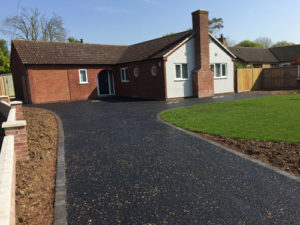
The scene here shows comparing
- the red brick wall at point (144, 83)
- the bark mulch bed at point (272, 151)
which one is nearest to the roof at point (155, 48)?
the red brick wall at point (144, 83)

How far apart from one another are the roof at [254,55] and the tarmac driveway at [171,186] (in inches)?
1321

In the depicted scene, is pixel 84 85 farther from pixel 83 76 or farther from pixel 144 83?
pixel 144 83

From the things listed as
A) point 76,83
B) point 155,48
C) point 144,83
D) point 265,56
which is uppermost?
point 265,56

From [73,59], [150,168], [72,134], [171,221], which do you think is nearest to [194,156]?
[150,168]

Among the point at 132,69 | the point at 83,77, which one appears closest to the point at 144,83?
the point at 132,69

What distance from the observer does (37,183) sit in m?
5.00

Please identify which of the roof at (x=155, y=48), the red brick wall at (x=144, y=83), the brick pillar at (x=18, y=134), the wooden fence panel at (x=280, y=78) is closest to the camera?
the brick pillar at (x=18, y=134)

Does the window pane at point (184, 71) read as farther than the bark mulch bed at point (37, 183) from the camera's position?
Yes

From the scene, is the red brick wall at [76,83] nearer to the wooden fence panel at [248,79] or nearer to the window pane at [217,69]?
the window pane at [217,69]

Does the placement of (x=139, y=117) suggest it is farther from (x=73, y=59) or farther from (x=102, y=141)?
(x=73, y=59)

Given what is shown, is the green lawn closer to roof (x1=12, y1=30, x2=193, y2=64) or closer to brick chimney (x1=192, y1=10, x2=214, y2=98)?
brick chimney (x1=192, y1=10, x2=214, y2=98)

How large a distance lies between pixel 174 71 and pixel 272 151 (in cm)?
1490

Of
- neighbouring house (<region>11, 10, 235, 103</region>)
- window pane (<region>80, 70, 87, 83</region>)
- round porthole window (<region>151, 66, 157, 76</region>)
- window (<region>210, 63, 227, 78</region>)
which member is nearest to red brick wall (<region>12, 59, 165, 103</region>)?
neighbouring house (<region>11, 10, 235, 103</region>)

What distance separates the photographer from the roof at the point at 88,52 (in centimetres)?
2180
